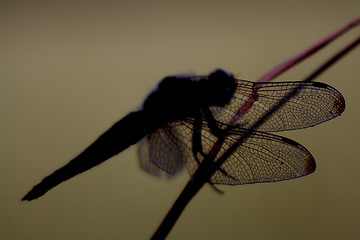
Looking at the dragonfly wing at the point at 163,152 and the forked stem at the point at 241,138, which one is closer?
the forked stem at the point at 241,138

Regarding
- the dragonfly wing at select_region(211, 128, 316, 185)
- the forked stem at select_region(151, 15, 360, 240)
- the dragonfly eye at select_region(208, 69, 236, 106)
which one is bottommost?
the dragonfly wing at select_region(211, 128, 316, 185)

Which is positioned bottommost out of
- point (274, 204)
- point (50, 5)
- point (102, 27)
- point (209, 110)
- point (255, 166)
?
point (274, 204)

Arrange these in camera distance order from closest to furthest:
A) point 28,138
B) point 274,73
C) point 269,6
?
point 274,73 → point 28,138 → point 269,6

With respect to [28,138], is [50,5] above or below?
above

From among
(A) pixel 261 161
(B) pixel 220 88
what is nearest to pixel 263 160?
(A) pixel 261 161

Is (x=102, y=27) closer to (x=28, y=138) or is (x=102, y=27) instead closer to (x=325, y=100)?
(x=28, y=138)

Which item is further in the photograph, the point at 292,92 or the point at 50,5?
the point at 50,5

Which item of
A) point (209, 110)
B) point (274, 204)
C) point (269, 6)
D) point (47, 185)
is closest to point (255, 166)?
point (209, 110)
